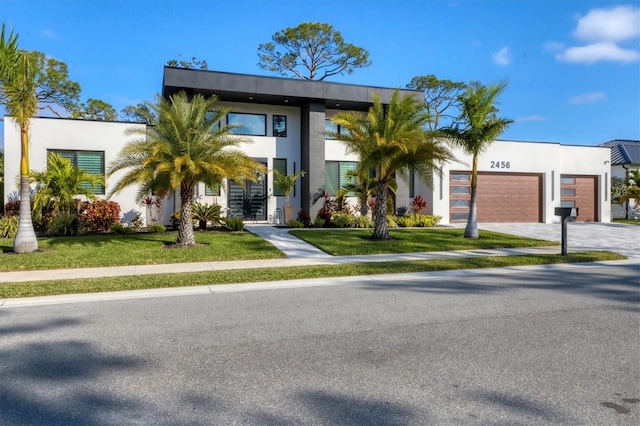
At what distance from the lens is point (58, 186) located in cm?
1554

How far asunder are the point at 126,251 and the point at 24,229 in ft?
8.80

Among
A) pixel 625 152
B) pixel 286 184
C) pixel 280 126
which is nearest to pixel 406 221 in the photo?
pixel 286 184

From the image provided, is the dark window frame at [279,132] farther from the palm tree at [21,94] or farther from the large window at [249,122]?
the palm tree at [21,94]

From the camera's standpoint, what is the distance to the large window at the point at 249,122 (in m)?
21.2

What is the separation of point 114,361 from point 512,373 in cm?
379

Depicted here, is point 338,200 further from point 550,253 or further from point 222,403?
point 222,403

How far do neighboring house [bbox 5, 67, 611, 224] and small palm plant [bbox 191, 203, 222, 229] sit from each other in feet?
6.93

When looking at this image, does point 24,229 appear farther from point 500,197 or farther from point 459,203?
point 500,197

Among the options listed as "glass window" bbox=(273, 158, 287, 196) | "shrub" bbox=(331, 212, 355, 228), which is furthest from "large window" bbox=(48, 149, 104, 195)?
"shrub" bbox=(331, 212, 355, 228)

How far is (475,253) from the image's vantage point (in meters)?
12.6

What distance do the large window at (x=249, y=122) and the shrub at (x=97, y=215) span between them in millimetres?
6958

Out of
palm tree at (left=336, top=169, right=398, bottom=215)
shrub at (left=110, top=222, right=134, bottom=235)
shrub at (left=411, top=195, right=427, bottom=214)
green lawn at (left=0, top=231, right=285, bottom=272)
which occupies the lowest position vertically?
green lawn at (left=0, top=231, right=285, bottom=272)

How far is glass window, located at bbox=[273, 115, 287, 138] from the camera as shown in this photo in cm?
2177

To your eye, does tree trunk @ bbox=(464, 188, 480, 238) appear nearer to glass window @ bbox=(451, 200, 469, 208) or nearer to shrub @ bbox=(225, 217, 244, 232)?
glass window @ bbox=(451, 200, 469, 208)
